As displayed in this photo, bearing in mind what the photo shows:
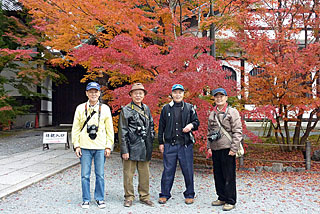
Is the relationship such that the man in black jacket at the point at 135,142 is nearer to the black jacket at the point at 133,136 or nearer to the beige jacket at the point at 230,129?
the black jacket at the point at 133,136

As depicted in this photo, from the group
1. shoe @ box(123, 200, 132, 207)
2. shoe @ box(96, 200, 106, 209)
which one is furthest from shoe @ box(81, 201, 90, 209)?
shoe @ box(123, 200, 132, 207)

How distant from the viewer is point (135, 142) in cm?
420

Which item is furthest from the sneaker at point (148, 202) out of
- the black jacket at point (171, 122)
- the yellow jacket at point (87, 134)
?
the yellow jacket at point (87, 134)

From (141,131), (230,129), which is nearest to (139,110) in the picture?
(141,131)

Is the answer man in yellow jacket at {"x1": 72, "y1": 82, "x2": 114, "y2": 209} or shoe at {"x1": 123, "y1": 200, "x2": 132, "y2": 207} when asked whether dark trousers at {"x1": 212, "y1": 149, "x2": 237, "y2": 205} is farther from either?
man in yellow jacket at {"x1": 72, "y1": 82, "x2": 114, "y2": 209}

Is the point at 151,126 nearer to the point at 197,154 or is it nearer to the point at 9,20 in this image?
the point at 197,154

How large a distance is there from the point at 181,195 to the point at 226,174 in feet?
3.68

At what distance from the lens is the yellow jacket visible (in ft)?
13.5

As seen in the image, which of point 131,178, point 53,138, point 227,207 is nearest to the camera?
point 227,207

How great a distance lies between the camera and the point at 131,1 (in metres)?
7.72

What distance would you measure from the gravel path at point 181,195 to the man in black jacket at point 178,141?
330 mm

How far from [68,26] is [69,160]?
162 inches

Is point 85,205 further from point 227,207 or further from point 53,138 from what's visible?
point 53,138

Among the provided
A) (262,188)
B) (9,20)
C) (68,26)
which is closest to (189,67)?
(262,188)
